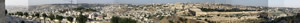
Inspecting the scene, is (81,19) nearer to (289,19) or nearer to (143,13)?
(143,13)

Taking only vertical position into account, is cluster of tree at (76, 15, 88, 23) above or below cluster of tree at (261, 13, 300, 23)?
above

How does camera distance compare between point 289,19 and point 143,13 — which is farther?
point 289,19

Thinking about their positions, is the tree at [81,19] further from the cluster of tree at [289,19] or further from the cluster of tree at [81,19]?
the cluster of tree at [289,19]

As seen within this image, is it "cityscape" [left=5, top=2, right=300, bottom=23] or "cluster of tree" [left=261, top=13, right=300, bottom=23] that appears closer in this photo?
"cityscape" [left=5, top=2, right=300, bottom=23]

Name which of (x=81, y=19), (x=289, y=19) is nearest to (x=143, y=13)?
(x=81, y=19)

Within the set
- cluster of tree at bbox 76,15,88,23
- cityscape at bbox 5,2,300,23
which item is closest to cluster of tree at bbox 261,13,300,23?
cityscape at bbox 5,2,300,23

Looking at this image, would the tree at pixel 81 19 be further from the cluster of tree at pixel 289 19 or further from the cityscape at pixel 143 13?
the cluster of tree at pixel 289 19

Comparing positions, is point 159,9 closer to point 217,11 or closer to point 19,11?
point 217,11

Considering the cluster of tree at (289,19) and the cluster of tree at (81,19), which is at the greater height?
the cluster of tree at (81,19)

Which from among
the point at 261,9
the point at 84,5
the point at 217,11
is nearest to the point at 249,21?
the point at 261,9

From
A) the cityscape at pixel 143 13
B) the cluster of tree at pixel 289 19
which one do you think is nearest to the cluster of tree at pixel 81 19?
the cityscape at pixel 143 13

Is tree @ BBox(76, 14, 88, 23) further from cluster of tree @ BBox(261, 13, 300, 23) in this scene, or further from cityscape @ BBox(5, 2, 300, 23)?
cluster of tree @ BBox(261, 13, 300, 23)

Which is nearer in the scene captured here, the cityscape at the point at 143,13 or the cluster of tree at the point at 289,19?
the cityscape at the point at 143,13
